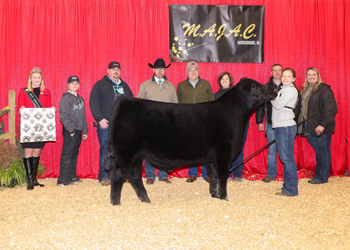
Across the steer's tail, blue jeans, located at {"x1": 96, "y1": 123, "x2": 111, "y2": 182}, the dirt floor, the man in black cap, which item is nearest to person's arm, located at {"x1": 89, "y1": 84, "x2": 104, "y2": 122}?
the man in black cap

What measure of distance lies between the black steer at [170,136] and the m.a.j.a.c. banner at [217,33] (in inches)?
81.4

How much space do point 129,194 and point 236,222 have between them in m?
1.93

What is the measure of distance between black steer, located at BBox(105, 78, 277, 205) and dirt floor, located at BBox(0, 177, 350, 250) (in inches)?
18.2

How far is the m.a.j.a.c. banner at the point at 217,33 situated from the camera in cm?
543

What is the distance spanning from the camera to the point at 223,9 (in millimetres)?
5465

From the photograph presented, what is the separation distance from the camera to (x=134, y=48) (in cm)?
545

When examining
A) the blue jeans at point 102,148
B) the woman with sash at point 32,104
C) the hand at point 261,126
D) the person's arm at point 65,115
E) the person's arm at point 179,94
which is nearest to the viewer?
the woman with sash at point 32,104

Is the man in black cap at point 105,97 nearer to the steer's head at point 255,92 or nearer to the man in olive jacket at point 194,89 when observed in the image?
the man in olive jacket at point 194,89

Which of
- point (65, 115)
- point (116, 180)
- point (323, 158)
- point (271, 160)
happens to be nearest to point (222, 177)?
point (116, 180)

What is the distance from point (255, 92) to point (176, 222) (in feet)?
6.37

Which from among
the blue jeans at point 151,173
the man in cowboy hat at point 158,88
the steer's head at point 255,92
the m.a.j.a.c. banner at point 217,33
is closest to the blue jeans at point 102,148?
the blue jeans at point 151,173

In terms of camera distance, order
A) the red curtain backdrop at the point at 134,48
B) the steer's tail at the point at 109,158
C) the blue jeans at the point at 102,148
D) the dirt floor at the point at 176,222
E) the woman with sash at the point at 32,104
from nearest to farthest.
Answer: the dirt floor at the point at 176,222, the steer's tail at the point at 109,158, the woman with sash at the point at 32,104, the blue jeans at the point at 102,148, the red curtain backdrop at the point at 134,48

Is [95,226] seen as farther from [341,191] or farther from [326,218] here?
[341,191]

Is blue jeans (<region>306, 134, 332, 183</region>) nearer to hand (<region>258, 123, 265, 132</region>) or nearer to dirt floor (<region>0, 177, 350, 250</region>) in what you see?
dirt floor (<region>0, 177, 350, 250</region>)
